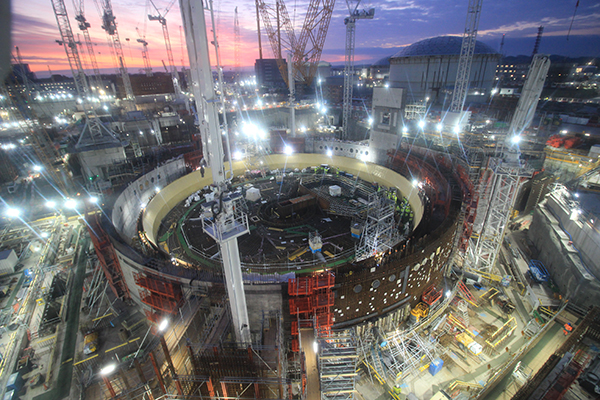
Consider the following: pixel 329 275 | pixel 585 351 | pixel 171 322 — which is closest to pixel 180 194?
pixel 171 322

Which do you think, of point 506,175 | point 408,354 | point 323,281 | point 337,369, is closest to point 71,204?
point 323,281

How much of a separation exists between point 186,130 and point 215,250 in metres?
34.8

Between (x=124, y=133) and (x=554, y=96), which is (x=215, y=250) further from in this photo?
(x=554, y=96)

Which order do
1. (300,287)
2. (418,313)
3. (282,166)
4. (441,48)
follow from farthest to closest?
(441,48)
(282,166)
(418,313)
(300,287)

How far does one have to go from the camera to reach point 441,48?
50281mm

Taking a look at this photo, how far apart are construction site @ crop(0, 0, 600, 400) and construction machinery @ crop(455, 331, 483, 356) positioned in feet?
1.36

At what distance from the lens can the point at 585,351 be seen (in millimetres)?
13719

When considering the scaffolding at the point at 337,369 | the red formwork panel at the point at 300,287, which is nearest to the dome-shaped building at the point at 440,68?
the red formwork panel at the point at 300,287

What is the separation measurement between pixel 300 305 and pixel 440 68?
176ft

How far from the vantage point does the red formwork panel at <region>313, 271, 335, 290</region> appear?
41.3ft

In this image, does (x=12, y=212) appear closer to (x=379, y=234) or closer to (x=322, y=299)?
(x=322, y=299)

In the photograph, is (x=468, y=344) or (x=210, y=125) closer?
(x=210, y=125)

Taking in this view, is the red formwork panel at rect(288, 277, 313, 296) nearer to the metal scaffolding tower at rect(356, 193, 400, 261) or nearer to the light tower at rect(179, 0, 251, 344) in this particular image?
the light tower at rect(179, 0, 251, 344)

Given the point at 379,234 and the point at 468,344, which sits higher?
the point at 379,234
